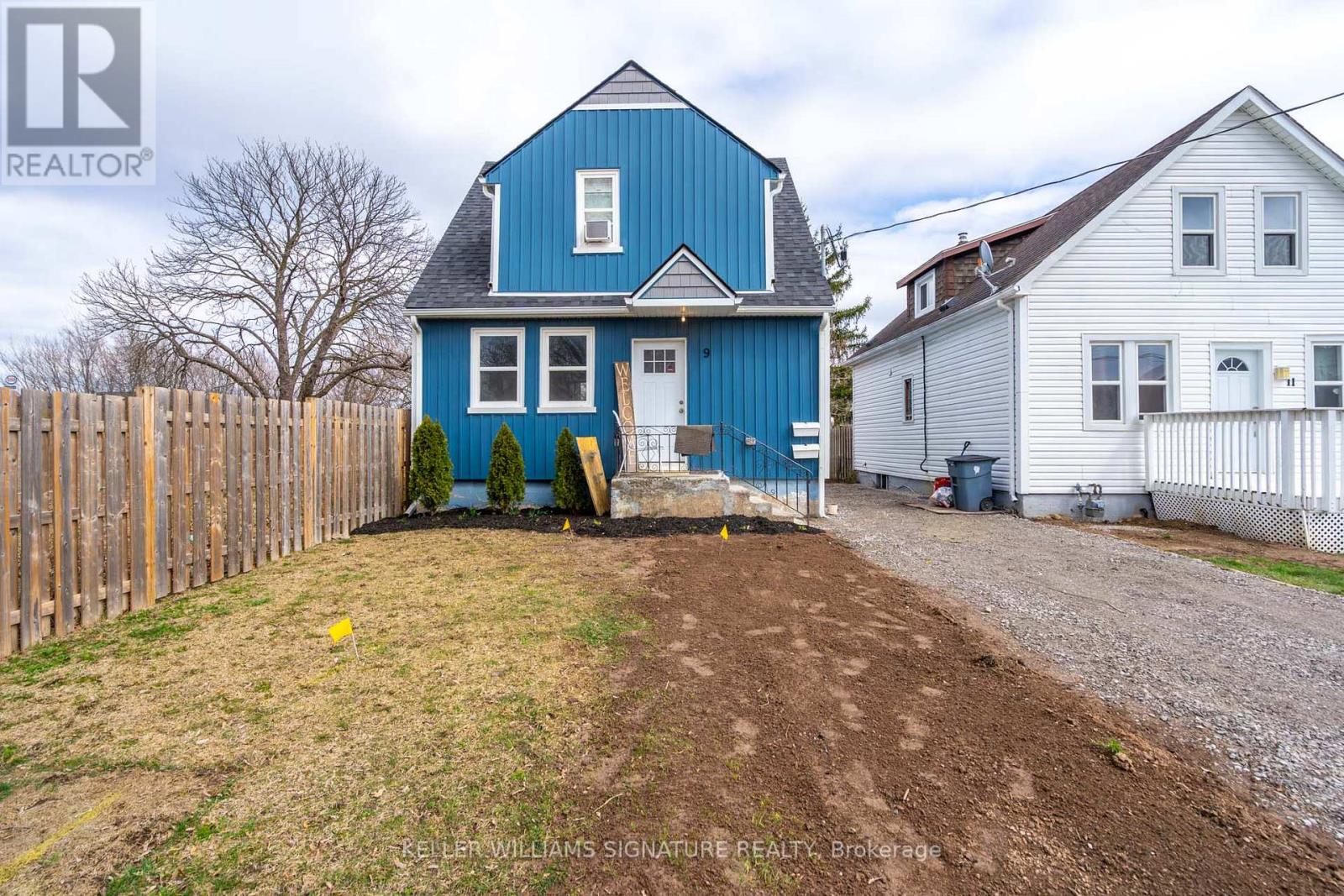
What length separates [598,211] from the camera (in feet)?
35.5

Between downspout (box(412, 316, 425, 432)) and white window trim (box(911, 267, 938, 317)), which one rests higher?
white window trim (box(911, 267, 938, 317))

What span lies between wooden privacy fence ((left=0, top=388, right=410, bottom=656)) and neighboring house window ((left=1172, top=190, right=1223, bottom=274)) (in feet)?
49.1

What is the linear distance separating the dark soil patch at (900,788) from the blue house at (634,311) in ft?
20.9

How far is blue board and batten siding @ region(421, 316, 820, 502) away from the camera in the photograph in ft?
33.4

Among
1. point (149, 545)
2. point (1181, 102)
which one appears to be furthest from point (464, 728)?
point (1181, 102)

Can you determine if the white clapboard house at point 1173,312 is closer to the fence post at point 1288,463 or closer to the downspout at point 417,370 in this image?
the fence post at point 1288,463

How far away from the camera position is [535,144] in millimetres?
10781

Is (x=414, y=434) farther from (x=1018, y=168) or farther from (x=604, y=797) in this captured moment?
(x=1018, y=168)

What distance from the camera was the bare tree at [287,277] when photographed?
17.3 meters

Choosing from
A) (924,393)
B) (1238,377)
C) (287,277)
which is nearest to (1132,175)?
(1238,377)

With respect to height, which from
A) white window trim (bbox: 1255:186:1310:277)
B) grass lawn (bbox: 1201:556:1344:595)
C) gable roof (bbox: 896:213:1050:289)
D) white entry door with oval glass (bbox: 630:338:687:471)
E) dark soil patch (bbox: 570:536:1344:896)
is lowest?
grass lawn (bbox: 1201:556:1344:595)

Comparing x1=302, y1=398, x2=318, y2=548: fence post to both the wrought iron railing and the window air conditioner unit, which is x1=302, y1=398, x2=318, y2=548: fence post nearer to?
the wrought iron railing

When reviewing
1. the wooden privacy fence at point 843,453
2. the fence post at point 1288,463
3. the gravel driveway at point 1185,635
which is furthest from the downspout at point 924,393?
the fence post at point 1288,463

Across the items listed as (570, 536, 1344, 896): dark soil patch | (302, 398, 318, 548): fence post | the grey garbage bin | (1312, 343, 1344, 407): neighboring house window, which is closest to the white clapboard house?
(1312, 343, 1344, 407): neighboring house window
